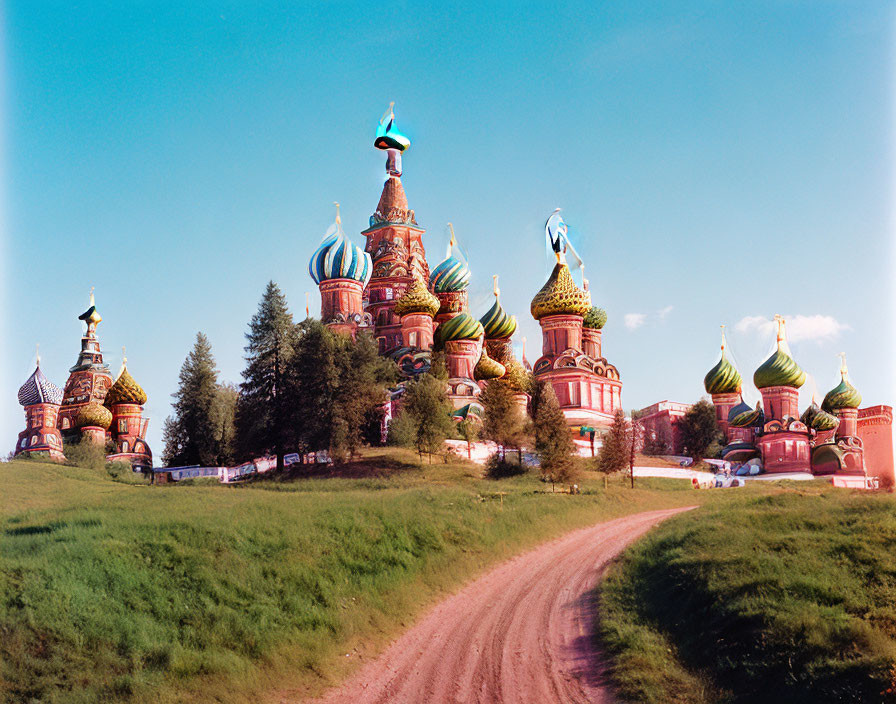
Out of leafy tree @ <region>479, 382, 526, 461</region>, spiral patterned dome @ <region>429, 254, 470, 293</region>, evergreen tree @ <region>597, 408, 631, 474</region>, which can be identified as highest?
spiral patterned dome @ <region>429, 254, 470, 293</region>

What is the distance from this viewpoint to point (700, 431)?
176ft

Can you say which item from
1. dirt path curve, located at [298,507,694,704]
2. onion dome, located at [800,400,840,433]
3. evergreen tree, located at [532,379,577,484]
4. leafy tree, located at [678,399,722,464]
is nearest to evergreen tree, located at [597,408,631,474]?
evergreen tree, located at [532,379,577,484]

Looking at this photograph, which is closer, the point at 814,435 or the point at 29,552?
the point at 29,552

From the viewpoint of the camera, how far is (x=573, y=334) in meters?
52.3

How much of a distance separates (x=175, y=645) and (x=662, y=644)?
7450 mm

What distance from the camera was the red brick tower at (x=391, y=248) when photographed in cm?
5338

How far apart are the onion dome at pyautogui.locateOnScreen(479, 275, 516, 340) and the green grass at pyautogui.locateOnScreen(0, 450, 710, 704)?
91.2ft

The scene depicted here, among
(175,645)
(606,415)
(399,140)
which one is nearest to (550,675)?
(175,645)

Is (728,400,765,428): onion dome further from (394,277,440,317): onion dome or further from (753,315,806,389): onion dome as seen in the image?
(394,277,440,317): onion dome

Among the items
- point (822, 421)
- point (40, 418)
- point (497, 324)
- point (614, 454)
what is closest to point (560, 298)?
point (497, 324)

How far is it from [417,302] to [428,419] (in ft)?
41.7

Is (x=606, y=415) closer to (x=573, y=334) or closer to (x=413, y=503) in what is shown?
(x=573, y=334)

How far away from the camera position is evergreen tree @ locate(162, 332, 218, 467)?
43438 millimetres

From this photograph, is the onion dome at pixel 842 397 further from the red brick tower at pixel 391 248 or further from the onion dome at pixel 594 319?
the red brick tower at pixel 391 248
